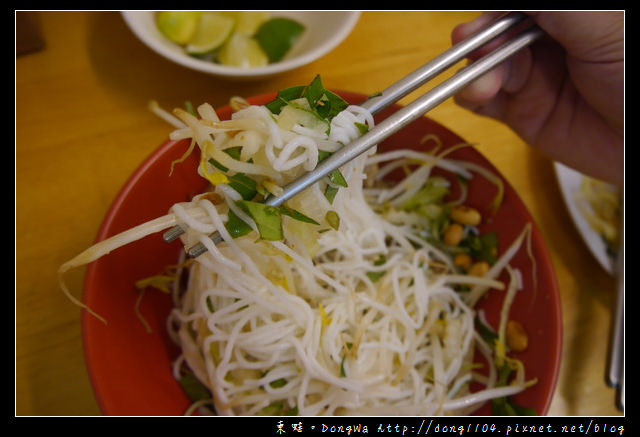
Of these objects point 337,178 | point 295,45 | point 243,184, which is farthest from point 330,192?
point 295,45

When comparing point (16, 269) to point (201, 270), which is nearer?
point (201, 270)

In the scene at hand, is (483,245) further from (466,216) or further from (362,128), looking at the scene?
(362,128)

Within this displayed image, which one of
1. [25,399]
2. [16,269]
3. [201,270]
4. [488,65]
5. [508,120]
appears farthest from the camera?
[508,120]

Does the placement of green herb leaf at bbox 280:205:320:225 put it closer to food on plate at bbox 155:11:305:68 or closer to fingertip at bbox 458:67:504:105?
fingertip at bbox 458:67:504:105

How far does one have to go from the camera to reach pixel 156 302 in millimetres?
1079

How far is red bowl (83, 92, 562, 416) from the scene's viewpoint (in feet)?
2.90

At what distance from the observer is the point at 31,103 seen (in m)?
1.40

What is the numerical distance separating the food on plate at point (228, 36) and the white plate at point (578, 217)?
2.91ft

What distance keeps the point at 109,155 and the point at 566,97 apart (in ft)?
4.17

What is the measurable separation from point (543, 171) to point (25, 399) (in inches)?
56.9

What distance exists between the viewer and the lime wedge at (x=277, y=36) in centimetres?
Result: 148

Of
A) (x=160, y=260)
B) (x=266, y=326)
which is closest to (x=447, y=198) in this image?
(x=266, y=326)

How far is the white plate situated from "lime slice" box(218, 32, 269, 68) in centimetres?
91

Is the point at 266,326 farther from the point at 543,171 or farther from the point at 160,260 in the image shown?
the point at 543,171
